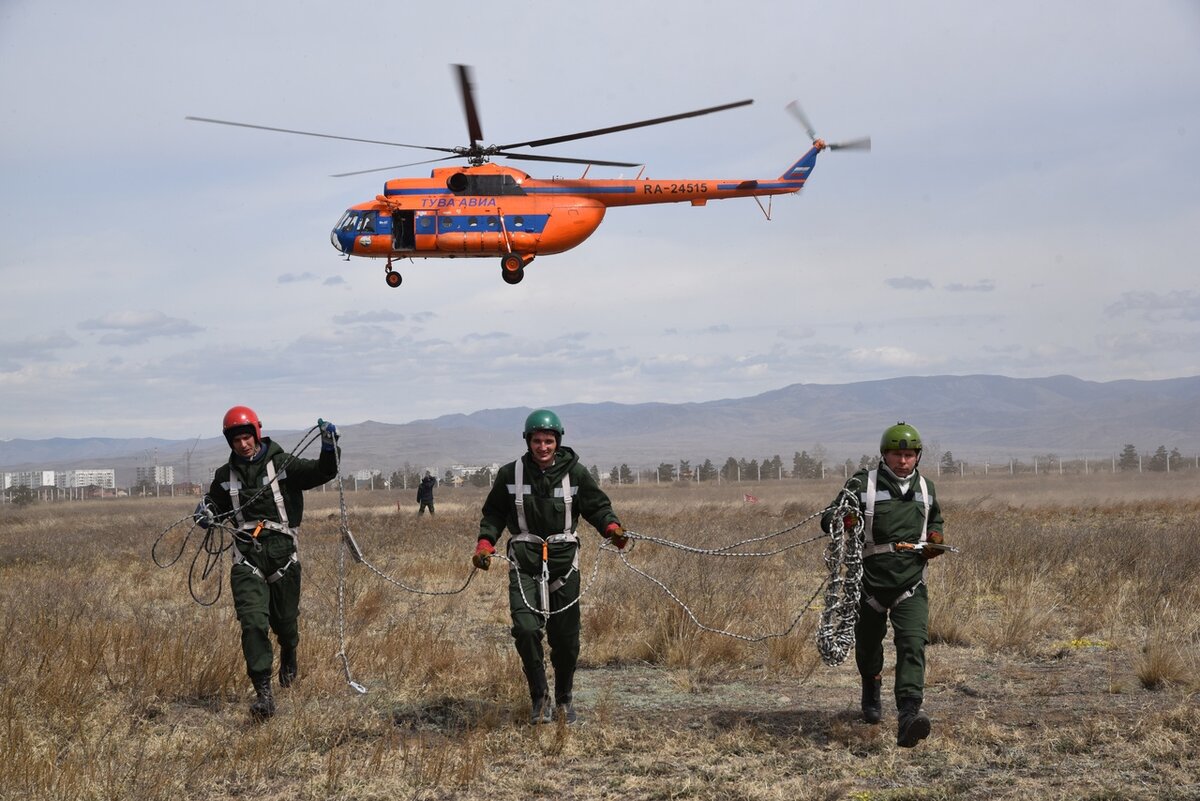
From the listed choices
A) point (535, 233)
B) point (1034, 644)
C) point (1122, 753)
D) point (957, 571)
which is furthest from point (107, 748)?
point (535, 233)

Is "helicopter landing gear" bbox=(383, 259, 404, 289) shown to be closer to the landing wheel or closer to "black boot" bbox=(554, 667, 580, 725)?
the landing wheel

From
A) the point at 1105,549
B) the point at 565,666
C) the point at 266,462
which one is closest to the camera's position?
the point at 565,666

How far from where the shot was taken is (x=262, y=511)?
8.09 meters

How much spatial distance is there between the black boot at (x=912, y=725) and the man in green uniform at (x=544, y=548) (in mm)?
2012

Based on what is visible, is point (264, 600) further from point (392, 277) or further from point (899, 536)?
point (392, 277)

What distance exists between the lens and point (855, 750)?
6.80m

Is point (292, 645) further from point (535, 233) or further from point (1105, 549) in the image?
point (535, 233)

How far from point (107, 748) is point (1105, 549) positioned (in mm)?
12332

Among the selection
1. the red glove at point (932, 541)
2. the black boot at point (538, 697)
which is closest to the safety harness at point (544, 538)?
the black boot at point (538, 697)

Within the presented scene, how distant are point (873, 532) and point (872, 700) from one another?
3.66 ft

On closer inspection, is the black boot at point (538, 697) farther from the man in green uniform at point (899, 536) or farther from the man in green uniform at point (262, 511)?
the man in green uniform at point (899, 536)

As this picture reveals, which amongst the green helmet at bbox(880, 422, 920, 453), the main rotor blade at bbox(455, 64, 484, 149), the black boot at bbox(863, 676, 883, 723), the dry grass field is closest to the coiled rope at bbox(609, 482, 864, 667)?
the black boot at bbox(863, 676, 883, 723)

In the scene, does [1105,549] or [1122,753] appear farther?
[1105,549]

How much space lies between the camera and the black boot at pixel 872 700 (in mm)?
7348
